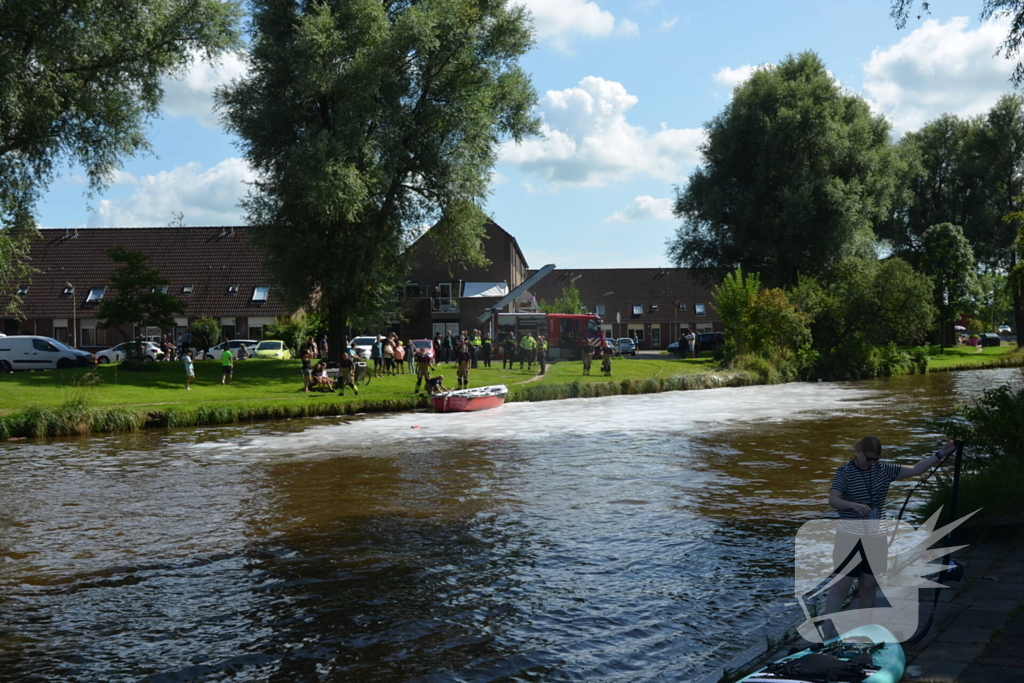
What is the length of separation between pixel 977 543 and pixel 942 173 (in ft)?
207

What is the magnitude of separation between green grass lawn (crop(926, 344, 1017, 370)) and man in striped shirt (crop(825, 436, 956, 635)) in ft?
159

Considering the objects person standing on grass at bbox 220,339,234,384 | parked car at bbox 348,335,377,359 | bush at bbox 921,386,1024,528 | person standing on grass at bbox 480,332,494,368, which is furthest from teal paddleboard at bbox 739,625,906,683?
parked car at bbox 348,335,377,359

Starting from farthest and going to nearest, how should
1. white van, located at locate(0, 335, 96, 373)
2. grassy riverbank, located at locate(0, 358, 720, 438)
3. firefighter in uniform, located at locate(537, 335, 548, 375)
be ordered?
firefighter in uniform, located at locate(537, 335, 548, 375) < white van, located at locate(0, 335, 96, 373) < grassy riverbank, located at locate(0, 358, 720, 438)

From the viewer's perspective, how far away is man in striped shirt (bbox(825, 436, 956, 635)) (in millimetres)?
7766

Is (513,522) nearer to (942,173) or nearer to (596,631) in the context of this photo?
(596,631)

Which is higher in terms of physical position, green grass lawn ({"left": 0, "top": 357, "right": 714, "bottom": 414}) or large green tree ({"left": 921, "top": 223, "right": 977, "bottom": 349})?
large green tree ({"left": 921, "top": 223, "right": 977, "bottom": 349})

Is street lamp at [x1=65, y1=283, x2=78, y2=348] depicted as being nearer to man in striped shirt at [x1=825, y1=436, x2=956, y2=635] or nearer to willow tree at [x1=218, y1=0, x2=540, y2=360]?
willow tree at [x1=218, y1=0, x2=540, y2=360]

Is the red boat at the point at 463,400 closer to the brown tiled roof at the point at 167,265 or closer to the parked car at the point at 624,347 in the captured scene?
the parked car at the point at 624,347

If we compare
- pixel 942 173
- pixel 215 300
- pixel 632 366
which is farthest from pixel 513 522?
pixel 942 173

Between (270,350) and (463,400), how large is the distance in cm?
2298

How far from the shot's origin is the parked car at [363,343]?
158ft

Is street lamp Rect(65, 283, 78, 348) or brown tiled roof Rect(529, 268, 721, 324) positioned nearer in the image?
street lamp Rect(65, 283, 78, 348)

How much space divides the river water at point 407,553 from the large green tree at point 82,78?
30.4ft

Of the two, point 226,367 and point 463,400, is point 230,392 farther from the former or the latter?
point 463,400
